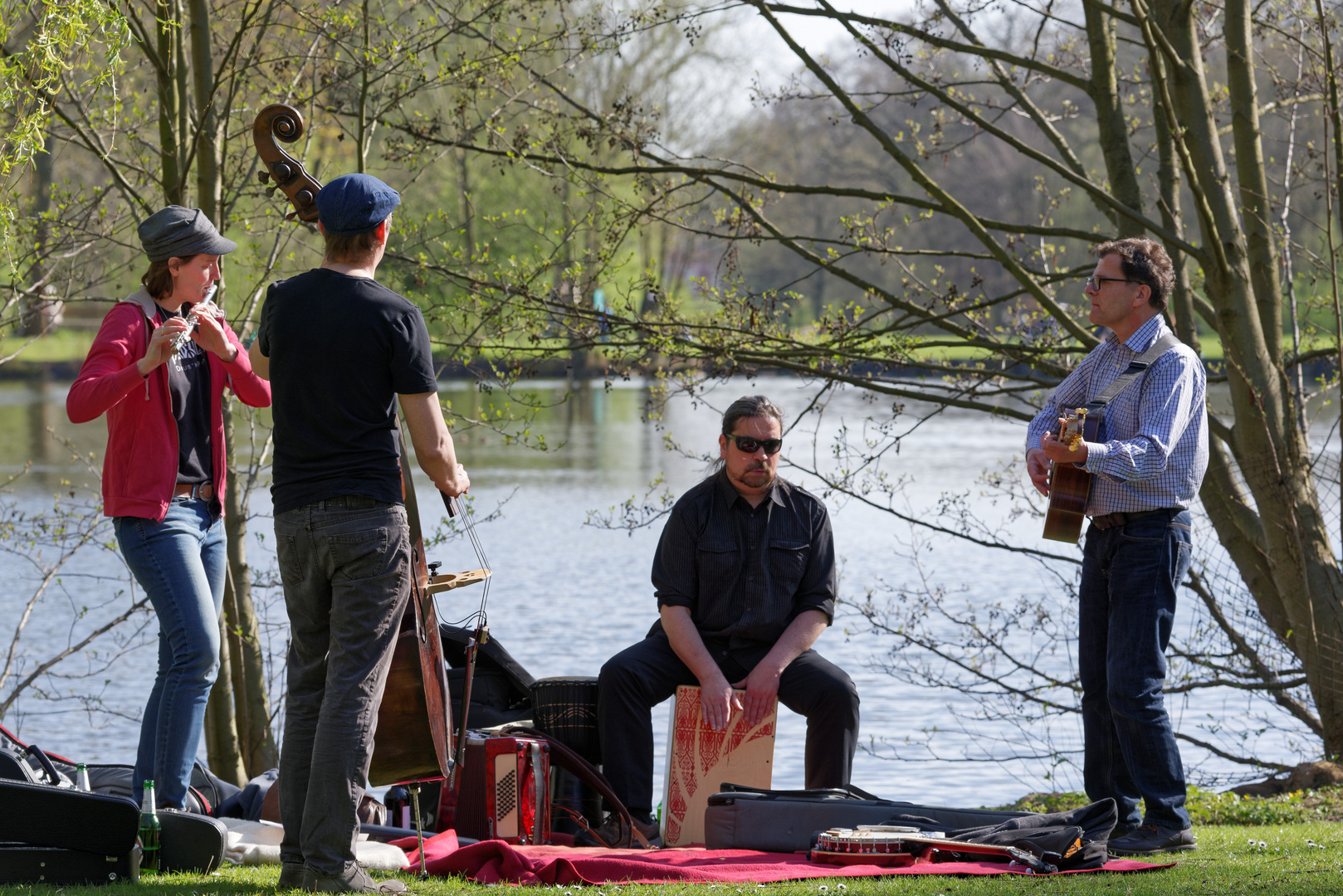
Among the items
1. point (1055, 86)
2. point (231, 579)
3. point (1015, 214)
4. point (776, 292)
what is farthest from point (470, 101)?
point (1015, 214)

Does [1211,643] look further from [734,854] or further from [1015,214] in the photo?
[1015,214]

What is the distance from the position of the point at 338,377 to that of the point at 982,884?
192 centimetres

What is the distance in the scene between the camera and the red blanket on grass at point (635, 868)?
3.42 m

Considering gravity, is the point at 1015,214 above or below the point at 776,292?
above

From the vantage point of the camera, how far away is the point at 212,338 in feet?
11.9

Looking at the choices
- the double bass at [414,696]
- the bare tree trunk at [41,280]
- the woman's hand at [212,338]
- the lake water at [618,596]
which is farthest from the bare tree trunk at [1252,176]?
the bare tree trunk at [41,280]

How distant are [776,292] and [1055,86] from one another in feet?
32.7

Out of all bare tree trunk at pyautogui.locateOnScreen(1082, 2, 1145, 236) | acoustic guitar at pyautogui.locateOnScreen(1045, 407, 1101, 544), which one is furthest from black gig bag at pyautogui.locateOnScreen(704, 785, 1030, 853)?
bare tree trunk at pyautogui.locateOnScreen(1082, 2, 1145, 236)

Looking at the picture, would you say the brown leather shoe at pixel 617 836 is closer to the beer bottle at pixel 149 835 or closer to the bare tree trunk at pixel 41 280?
Answer: the beer bottle at pixel 149 835

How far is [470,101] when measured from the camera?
645 cm

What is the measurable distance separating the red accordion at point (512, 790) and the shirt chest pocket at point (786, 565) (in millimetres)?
912

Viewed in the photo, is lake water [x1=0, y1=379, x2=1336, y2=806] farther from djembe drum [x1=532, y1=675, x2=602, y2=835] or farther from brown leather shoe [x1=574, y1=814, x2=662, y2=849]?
brown leather shoe [x1=574, y1=814, x2=662, y2=849]

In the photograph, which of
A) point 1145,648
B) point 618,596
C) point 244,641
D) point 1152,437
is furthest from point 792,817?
point 618,596

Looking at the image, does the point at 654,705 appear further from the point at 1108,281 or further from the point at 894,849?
the point at 1108,281
